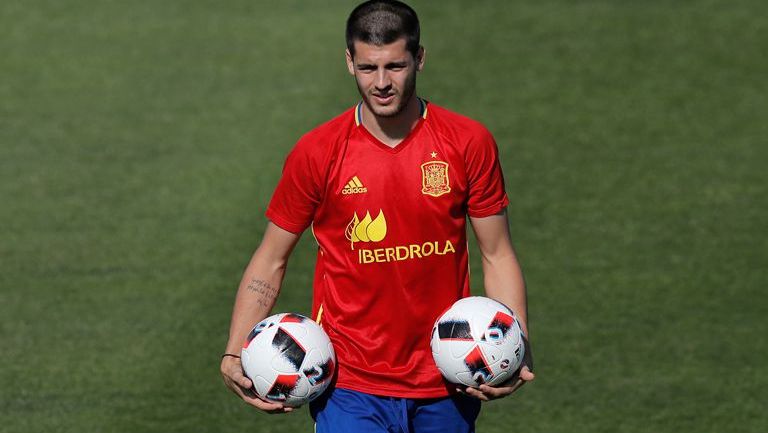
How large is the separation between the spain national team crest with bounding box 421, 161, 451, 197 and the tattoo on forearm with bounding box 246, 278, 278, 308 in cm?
96

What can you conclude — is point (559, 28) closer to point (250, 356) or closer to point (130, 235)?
point (130, 235)

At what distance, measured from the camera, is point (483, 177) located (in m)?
7.35

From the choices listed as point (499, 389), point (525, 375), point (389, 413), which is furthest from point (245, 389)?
point (525, 375)

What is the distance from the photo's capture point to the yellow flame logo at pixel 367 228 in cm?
732

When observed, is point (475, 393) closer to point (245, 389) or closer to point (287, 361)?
point (287, 361)

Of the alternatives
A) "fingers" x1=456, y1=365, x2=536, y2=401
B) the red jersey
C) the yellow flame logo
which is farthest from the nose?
"fingers" x1=456, y1=365, x2=536, y2=401

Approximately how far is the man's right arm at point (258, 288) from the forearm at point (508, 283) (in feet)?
3.48

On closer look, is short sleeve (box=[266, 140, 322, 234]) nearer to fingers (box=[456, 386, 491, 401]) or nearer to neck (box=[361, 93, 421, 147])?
neck (box=[361, 93, 421, 147])

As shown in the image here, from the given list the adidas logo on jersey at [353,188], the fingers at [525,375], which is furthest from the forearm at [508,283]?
the adidas logo on jersey at [353,188]

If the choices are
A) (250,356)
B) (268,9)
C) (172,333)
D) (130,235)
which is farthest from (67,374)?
(268,9)

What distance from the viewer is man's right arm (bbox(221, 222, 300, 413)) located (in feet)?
24.5

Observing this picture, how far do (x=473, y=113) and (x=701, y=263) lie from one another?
3863 millimetres

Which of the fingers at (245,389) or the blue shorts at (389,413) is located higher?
the fingers at (245,389)

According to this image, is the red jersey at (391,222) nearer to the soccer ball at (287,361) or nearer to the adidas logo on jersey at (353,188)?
the adidas logo on jersey at (353,188)
